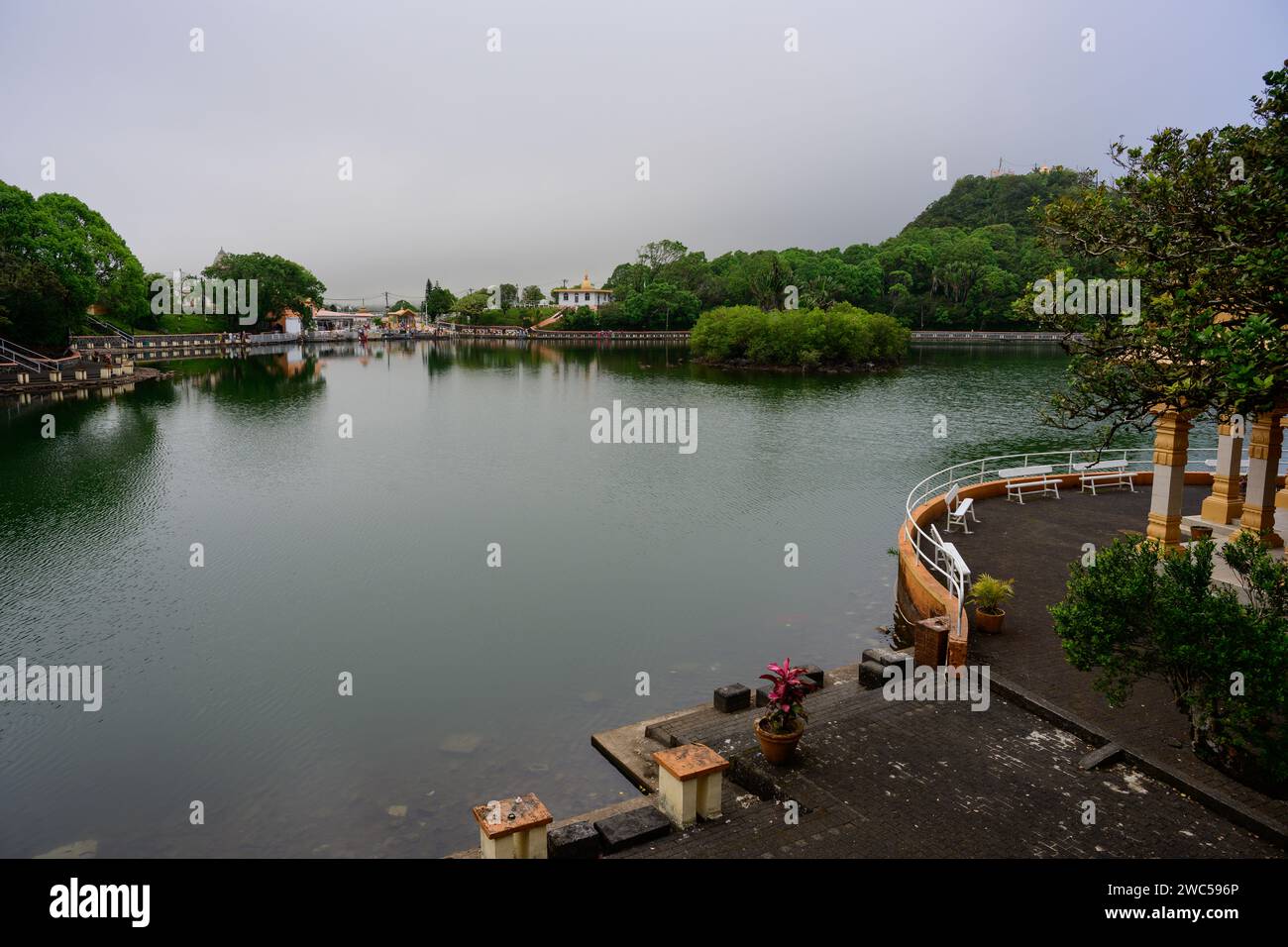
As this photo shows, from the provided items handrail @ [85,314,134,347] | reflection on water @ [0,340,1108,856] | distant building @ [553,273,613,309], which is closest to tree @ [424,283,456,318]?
distant building @ [553,273,613,309]

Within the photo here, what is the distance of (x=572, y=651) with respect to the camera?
47.4 ft

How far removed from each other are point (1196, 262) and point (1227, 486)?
8.15 metres

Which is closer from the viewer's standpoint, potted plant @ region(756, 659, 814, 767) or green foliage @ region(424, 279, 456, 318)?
potted plant @ region(756, 659, 814, 767)

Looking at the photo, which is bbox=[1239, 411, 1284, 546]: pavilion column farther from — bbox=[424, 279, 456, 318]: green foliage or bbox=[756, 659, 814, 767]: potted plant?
bbox=[424, 279, 456, 318]: green foliage

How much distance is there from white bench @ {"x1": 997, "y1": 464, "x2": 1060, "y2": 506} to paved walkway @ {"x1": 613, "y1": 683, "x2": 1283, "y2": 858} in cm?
1124

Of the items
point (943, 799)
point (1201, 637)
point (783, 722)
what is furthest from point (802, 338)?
point (943, 799)

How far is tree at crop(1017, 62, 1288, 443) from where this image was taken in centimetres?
797

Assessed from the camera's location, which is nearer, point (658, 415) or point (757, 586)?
point (757, 586)

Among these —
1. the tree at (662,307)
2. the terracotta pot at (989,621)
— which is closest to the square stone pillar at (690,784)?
the terracotta pot at (989,621)
